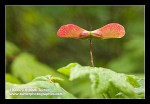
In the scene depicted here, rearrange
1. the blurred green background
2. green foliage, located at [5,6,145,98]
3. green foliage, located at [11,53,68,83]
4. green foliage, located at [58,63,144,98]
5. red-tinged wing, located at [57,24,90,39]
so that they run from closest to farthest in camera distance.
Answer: green foliage, located at [58,63,144,98] < red-tinged wing, located at [57,24,90,39] < green foliage, located at [11,53,68,83] < green foliage, located at [5,6,145,98] < the blurred green background

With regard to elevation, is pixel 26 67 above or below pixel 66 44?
below

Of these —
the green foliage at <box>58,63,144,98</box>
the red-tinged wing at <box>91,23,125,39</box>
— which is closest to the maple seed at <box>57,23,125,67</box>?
the red-tinged wing at <box>91,23,125,39</box>

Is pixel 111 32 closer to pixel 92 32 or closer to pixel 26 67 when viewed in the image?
pixel 92 32

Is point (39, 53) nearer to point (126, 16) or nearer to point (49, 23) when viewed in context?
point (49, 23)

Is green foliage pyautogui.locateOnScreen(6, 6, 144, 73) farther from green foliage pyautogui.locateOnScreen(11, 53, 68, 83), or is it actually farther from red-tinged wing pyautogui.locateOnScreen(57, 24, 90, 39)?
red-tinged wing pyautogui.locateOnScreen(57, 24, 90, 39)

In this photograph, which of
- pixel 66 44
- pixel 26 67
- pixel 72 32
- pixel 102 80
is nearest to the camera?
pixel 102 80

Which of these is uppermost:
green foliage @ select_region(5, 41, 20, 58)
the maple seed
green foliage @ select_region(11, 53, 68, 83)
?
the maple seed

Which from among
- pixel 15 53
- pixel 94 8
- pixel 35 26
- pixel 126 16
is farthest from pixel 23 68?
pixel 126 16

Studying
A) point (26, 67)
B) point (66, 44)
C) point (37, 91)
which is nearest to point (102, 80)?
point (37, 91)
